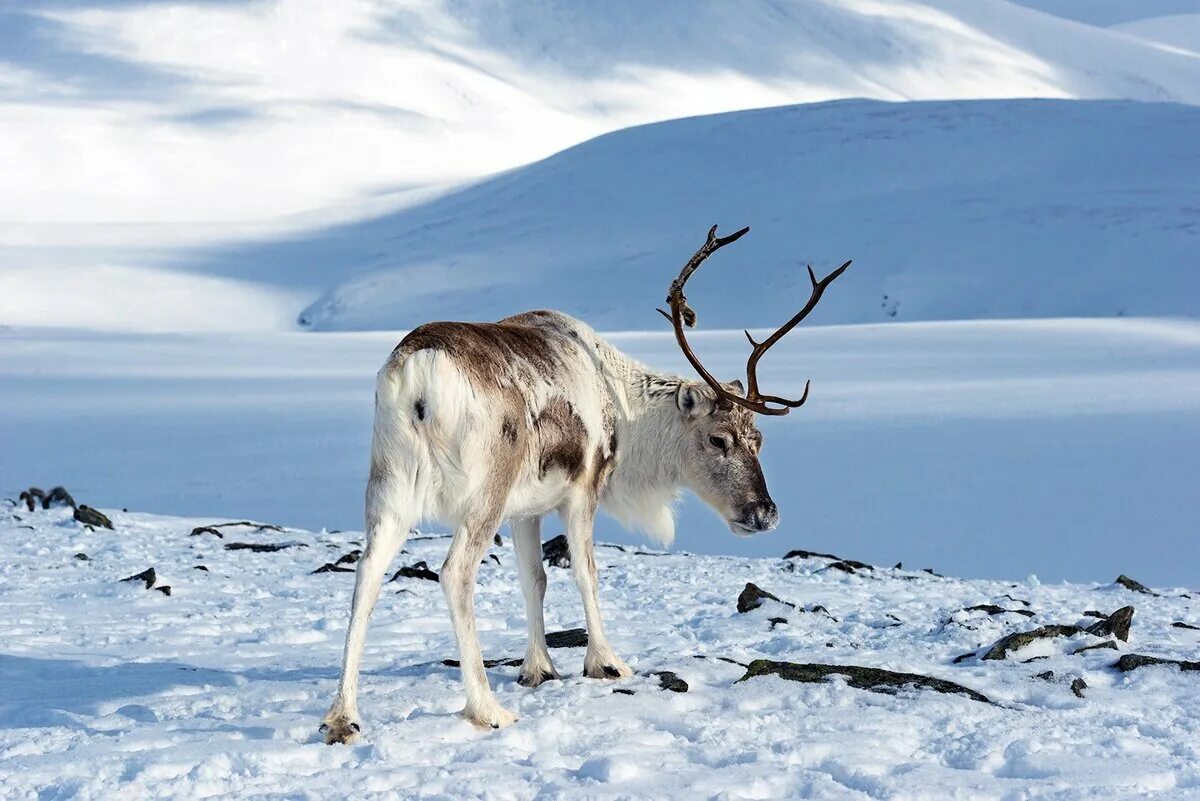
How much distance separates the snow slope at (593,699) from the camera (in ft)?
14.0

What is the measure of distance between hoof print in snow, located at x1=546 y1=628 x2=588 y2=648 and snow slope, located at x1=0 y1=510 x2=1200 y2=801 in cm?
14

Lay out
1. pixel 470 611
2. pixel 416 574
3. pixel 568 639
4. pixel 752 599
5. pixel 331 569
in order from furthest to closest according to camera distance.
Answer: pixel 331 569
pixel 416 574
pixel 752 599
pixel 568 639
pixel 470 611

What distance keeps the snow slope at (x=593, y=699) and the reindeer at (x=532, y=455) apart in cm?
36

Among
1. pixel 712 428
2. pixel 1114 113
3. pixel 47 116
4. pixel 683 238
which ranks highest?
pixel 47 116

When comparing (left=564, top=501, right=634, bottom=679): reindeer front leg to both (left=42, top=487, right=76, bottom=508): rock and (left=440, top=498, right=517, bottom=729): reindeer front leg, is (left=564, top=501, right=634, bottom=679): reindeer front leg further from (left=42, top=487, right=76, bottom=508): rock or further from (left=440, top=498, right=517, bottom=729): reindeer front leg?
(left=42, top=487, right=76, bottom=508): rock

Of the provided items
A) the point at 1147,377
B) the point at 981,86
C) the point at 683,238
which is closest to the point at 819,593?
the point at 1147,377

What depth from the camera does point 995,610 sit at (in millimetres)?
7363

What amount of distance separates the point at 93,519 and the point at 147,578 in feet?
8.99

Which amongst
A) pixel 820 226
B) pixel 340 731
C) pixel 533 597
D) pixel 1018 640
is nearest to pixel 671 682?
pixel 533 597

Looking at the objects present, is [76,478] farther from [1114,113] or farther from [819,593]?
[1114,113]

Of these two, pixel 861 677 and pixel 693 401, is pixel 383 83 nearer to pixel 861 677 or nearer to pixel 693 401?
pixel 693 401

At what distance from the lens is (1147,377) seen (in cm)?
1762

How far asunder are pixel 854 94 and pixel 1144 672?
396 feet

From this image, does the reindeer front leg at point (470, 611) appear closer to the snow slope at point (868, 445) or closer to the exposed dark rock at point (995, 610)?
the exposed dark rock at point (995, 610)
